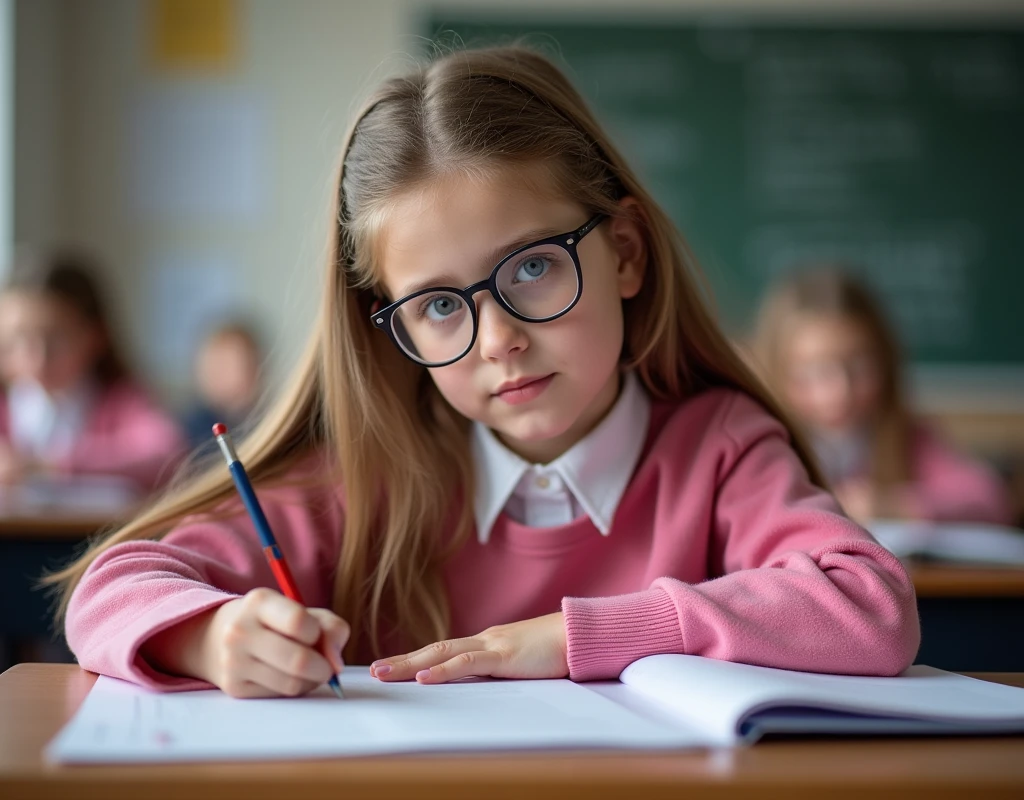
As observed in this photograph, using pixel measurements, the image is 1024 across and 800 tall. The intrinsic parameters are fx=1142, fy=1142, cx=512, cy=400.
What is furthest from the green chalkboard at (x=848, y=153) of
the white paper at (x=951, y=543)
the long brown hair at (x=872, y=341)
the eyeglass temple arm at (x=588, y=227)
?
the eyeglass temple arm at (x=588, y=227)

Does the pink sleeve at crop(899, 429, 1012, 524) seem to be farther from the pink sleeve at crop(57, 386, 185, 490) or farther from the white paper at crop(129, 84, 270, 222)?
the white paper at crop(129, 84, 270, 222)

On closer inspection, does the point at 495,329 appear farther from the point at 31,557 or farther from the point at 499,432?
the point at 31,557

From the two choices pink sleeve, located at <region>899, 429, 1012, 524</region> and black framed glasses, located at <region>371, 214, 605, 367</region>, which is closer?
black framed glasses, located at <region>371, 214, 605, 367</region>

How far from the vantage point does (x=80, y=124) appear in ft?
15.2

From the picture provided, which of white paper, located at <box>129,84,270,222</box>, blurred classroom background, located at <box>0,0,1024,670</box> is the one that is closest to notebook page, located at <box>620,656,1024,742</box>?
blurred classroom background, located at <box>0,0,1024,670</box>

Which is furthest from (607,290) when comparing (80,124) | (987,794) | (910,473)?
(80,124)

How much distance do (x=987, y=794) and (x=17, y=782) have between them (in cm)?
51

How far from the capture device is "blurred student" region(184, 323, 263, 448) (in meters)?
4.18

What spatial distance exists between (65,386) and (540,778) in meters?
3.20

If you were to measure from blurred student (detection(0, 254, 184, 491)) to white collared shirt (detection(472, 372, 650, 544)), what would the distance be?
2.15 m

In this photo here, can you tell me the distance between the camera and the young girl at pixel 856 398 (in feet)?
9.67

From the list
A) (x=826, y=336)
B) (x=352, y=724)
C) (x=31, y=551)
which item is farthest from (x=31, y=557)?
(x=826, y=336)

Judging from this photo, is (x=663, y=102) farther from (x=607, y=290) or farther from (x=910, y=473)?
(x=607, y=290)

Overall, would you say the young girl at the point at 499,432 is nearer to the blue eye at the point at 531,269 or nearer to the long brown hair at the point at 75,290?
the blue eye at the point at 531,269
